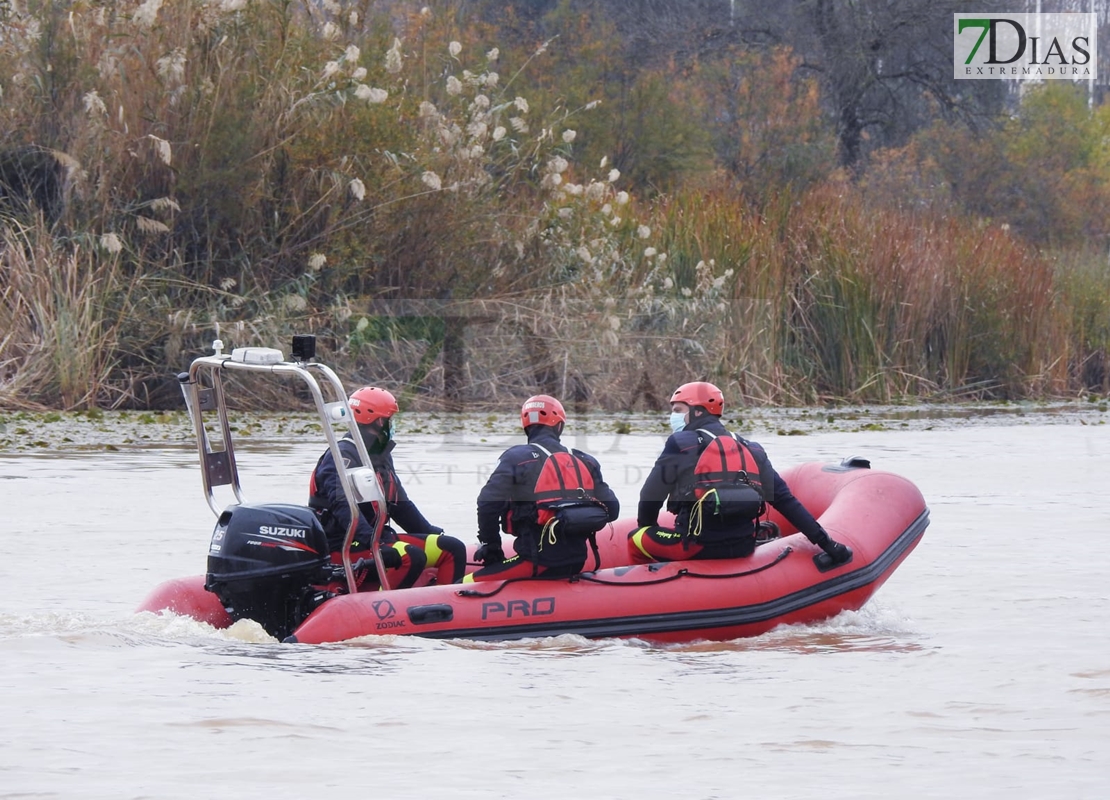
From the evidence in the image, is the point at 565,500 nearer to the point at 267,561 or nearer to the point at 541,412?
the point at 541,412

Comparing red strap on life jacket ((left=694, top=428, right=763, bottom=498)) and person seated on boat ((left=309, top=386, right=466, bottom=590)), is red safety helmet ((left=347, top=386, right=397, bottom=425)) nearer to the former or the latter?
person seated on boat ((left=309, top=386, right=466, bottom=590))

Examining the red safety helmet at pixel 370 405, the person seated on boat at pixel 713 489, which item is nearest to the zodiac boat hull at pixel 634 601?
the person seated on boat at pixel 713 489

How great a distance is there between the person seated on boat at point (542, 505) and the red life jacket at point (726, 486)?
43 centimetres

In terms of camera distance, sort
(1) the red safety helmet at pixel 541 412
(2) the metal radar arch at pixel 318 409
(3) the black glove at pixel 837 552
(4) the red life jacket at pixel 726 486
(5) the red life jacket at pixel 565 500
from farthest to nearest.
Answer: (3) the black glove at pixel 837 552 < (4) the red life jacket at pixel 726 486 < (1) the red safety helmet at pixel 541 412 < (5) the red life jacket at pixel 565 500 < (2) the metal radar arch at pixel 318 409

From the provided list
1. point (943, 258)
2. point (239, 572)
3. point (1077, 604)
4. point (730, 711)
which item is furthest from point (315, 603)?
point (943, 258)

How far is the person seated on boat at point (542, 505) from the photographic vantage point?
25.0 ft

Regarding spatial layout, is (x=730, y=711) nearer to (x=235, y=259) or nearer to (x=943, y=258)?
(x=235, y=259)

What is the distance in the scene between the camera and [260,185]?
17.1 metres

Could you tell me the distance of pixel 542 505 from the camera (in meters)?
7.60

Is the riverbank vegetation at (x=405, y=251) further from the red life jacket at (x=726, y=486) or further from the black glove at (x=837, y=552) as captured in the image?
the black glove at (x=837, y=552)

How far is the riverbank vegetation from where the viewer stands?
16.7 meters

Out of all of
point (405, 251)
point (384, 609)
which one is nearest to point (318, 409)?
point (384, 609)

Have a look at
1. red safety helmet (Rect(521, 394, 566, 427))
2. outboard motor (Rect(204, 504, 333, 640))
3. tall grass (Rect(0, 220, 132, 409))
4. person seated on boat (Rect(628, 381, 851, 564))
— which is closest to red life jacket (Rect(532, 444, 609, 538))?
red safety helmet (Rect(521, 394, 566, 427))

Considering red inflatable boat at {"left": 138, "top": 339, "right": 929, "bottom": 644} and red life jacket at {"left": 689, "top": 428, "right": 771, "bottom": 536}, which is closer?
red inflatable boat at {"left": 138, "top": 339, "right": 929, "bottom": 644}
